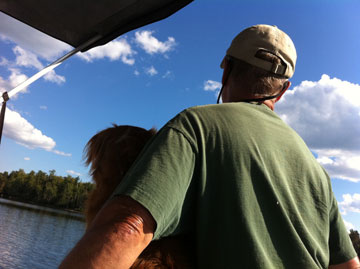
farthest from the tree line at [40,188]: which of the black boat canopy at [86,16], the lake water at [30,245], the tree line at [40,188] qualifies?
the black boat canopy at [86,16]

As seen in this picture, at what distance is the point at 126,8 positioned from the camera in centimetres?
195

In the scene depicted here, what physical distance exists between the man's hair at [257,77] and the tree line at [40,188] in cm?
11045

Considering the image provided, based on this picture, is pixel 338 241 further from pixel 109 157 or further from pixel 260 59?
pixel 109 157

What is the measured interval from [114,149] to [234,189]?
0.55m

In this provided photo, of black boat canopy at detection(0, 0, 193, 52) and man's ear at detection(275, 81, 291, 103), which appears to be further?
black boat canopy at detection(0, 0, 193, 52)

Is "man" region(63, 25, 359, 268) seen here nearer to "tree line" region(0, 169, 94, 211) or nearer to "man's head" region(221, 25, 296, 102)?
"man's head" region(221, 25, 296, 102)

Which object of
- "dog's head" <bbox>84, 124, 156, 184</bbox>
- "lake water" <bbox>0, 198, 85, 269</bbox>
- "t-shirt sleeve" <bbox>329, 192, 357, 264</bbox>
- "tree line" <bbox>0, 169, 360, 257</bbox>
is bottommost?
"lake water" <bbox>0, 198, 85, 269</bbox>

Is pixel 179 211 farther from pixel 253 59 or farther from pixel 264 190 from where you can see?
pixel 253 59

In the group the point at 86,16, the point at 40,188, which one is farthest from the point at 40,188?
the point at 86,16

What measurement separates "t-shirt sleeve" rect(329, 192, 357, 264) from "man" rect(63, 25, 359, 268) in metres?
0.17

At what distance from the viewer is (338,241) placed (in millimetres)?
1728

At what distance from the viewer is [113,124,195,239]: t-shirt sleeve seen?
3.11ft

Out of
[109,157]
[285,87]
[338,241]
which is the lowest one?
[338,241]

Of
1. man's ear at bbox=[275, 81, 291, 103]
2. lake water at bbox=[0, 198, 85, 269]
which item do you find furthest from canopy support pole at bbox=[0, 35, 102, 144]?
lake water at bbox=[0, 198, 85, 269]
